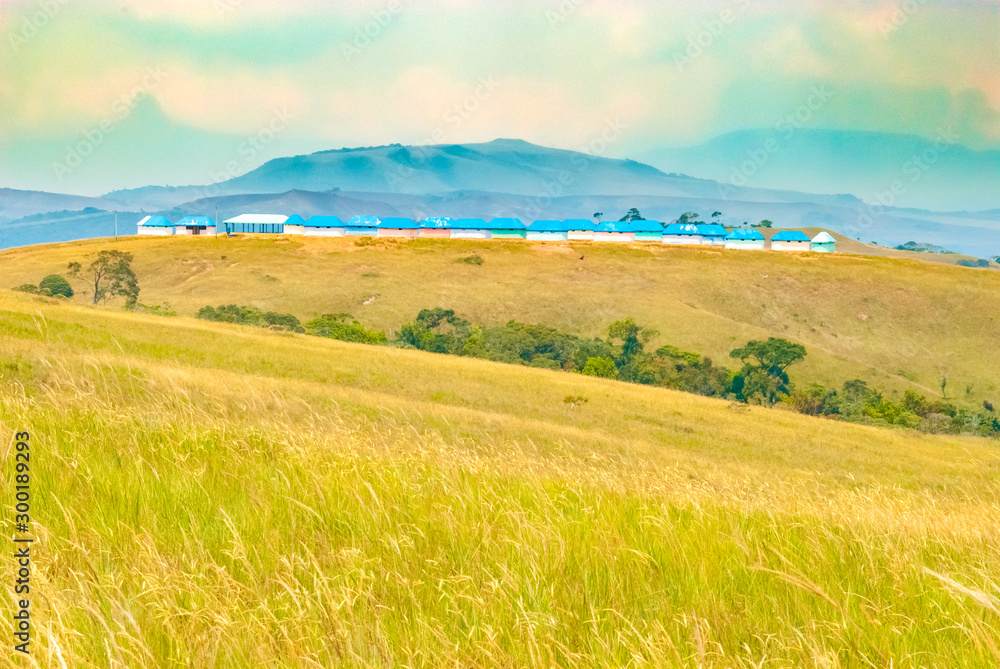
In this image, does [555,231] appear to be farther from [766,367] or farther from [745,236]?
[766,367]

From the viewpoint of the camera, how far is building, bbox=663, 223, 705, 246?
18388 centimetres

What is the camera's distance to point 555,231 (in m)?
188

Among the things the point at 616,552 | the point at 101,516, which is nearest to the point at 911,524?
the point at 616,552

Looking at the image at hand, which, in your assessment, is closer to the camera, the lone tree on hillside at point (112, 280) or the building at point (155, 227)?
the lone tree on hillside at point (112, 280)

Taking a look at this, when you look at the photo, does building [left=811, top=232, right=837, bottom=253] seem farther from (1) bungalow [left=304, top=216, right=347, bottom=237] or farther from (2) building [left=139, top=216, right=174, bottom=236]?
(2) building [left=139, top=216, right=174, bottom=236]

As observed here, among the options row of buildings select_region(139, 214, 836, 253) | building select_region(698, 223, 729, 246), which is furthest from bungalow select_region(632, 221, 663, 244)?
building select_region(698, 223, 729, 246)

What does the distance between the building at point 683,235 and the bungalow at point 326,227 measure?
82880 millimetres

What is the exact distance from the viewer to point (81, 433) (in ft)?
21.5

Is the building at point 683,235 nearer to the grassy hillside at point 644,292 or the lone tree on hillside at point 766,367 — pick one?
the grassy hillside at point 644,292

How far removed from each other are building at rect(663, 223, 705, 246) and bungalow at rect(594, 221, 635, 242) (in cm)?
890

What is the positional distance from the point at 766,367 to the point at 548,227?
10917 centimetres

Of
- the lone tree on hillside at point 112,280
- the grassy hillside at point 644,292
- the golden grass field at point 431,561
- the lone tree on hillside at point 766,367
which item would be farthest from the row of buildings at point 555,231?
the golden grass field at point 431,561

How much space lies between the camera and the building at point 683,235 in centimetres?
18388

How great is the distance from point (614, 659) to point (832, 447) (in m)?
38.9
